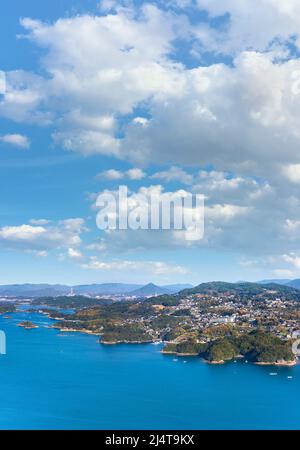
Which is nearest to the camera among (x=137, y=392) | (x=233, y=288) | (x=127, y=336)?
(x=137, y=392)

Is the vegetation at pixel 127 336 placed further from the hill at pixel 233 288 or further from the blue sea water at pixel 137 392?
the hill at pixel 233 288

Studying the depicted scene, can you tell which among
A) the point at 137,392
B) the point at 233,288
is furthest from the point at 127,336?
the point at 233,288

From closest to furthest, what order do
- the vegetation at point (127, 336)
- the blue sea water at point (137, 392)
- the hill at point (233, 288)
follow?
the blue sea water at point (137, 392) < the vegetation at point (127, 336) < the hill at point (233, 288)

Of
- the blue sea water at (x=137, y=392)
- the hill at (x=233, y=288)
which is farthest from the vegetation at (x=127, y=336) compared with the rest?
the hill at (x=233, y=288)

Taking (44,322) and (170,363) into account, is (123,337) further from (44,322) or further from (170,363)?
(44,322)

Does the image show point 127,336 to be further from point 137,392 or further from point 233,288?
point 233,288

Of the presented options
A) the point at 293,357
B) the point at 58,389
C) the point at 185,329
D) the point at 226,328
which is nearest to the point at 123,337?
the point at 185,329

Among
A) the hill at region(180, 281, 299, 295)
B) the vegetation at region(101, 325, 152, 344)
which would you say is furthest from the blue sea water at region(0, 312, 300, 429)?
the hill at region(180, 281, 299, 295)

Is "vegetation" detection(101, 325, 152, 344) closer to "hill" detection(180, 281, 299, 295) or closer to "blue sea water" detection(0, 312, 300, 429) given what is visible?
"blue sea water" detection(0, 312, 300, 429)
